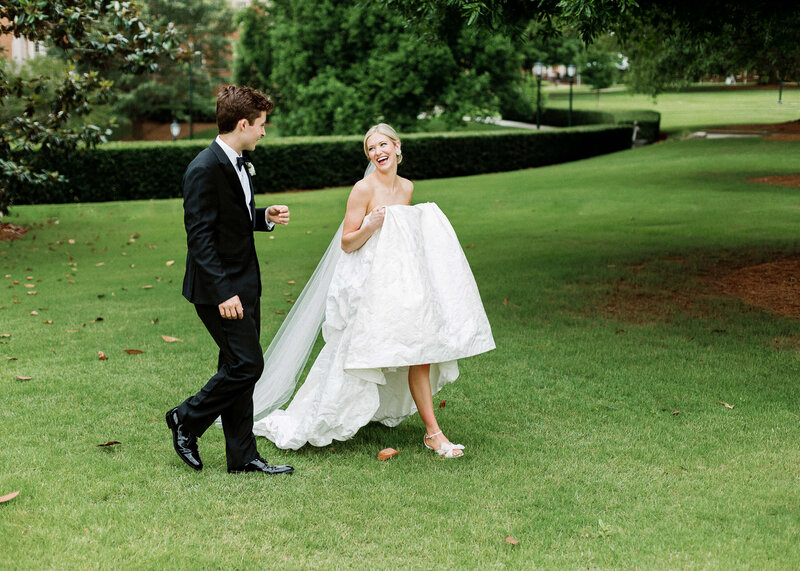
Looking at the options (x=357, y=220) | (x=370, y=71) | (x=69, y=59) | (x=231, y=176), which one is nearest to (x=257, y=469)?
(x=357, y=220)

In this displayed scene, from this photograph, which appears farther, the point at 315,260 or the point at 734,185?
the point at 734,185

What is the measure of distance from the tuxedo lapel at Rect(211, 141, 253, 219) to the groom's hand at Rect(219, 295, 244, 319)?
1.71ft

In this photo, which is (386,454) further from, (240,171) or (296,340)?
(240,171)

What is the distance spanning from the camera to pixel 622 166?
26344 mm

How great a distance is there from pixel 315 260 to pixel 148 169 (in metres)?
12.1

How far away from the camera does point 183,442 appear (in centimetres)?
487

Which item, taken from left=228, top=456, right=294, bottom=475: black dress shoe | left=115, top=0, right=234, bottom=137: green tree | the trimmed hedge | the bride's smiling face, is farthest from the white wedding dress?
left=115, top=0, right=234, bottom=137: green tree

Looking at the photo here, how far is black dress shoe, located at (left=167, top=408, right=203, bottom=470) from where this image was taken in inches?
191

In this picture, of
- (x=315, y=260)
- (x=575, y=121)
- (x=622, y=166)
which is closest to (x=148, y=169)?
(x=315, y=260)

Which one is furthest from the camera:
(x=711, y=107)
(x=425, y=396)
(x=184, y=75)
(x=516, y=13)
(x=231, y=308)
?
(x=184, y=75)

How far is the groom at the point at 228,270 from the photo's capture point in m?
4.42

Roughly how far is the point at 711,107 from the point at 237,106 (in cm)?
5947

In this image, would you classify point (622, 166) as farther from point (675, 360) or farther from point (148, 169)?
point (675, 360)

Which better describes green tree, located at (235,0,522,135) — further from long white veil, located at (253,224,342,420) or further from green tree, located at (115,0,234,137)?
long white veil, located at (253,224,342,420)
